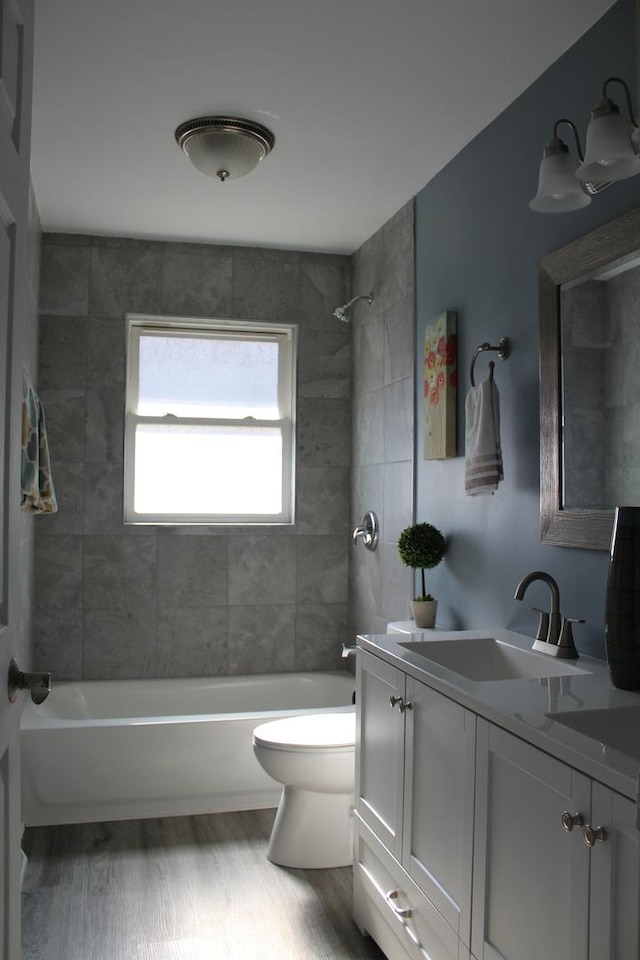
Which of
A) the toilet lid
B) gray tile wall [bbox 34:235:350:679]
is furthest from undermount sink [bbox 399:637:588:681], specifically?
gray tile wall [bbox 34:235:350:679]

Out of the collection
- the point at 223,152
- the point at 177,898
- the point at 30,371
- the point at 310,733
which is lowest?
the point at 177,898

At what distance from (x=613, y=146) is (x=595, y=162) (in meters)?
0.06

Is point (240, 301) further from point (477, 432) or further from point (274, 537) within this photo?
point (477, 432)

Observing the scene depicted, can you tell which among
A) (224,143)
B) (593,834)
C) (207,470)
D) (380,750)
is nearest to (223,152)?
(224,143)

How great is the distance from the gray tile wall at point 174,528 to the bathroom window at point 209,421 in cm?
10

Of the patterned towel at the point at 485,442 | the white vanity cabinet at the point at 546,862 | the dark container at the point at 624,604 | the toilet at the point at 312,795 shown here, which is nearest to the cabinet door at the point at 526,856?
the white vanity cabinet at the point at 546,862

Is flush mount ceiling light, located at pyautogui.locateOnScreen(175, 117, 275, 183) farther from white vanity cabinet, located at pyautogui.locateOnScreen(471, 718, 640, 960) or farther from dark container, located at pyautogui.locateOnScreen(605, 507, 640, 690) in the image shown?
white vanity cabinet, located at pyautogui.locateOnScreen(471, 718, 640, 960)

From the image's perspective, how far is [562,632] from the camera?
206 cm

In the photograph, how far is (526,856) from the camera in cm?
140

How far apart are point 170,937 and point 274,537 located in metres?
2.12

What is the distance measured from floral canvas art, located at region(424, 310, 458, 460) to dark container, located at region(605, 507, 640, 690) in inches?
50.2

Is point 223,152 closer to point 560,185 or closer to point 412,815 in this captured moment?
point 560,185

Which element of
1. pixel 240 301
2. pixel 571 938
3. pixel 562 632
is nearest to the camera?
pixel 571 938

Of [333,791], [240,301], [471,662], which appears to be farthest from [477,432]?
[240,301]
